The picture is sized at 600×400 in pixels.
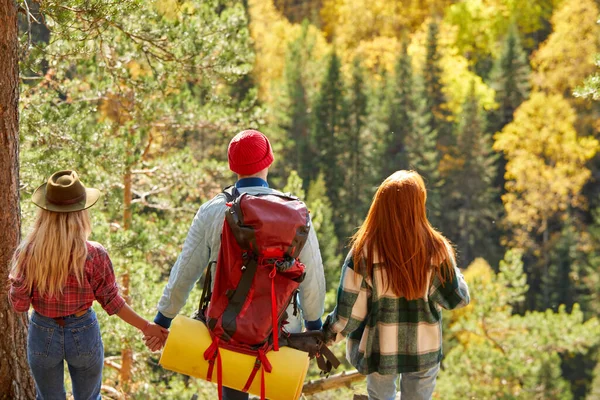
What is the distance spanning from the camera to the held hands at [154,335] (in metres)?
3.52

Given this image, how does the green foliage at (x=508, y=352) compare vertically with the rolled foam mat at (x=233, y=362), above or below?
below

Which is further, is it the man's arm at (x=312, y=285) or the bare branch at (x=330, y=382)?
the bare branch at (x=330, y=382)

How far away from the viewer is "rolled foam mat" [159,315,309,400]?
3.22 meters

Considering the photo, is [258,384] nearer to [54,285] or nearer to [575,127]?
[54,285]

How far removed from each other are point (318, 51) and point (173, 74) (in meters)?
36.9

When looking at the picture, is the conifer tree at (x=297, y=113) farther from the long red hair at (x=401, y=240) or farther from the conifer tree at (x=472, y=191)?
the long red hair at (x=401, y=240)

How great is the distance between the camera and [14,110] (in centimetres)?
397

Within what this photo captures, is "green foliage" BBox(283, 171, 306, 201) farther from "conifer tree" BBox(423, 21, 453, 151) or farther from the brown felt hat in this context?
"conifer tree" BBox(423, 21, 453, 151)

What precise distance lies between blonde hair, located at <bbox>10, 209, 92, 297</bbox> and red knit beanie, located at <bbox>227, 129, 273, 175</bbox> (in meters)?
0.67

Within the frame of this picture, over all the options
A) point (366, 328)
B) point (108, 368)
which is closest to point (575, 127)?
point (108, 368)

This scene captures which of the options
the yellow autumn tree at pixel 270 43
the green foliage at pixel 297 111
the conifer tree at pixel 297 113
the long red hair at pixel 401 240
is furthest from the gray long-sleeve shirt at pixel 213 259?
the yellow autumn tree at pixel 270 43

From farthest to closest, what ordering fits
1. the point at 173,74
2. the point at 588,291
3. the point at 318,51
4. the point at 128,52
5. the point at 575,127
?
the point at 318,51
the point at 575,127
the point at 588,291
the point at 128,52
the point at 173,74

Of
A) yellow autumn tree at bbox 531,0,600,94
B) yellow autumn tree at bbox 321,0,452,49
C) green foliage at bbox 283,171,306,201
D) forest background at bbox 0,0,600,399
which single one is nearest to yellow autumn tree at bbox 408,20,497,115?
forest background at bbox 0,0,600,399

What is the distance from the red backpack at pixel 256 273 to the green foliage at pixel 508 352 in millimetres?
12641
